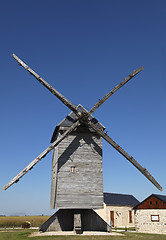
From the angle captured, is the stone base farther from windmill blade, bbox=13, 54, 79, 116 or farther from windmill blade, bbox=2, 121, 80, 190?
windmill blade, bbox=13, 54, 79, 116

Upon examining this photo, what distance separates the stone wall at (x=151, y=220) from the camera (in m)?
23.1

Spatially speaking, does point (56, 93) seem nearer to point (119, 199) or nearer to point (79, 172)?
point (79, 172)

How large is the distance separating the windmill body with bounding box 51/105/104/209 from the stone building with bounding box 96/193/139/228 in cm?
1560

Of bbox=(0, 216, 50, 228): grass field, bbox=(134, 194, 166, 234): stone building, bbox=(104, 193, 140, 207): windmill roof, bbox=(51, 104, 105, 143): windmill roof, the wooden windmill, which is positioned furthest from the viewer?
bbox=(104, 193, 140, 207): windmill roof

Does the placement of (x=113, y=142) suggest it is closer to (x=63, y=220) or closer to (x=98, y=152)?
(x=98, y=152)

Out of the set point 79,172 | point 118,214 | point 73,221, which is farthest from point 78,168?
point 118,214

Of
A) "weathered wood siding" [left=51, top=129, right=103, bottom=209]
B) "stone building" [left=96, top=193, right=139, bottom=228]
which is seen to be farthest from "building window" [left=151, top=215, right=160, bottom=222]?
"weathered wood siding" [left=51, top=129, right=103, bottom=209]

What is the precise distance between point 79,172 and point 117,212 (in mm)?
17880

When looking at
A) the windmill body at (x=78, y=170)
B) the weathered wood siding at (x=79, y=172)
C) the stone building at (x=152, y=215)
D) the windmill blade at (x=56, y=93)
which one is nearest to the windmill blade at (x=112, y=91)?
the windmill body at (x=78, y=170)

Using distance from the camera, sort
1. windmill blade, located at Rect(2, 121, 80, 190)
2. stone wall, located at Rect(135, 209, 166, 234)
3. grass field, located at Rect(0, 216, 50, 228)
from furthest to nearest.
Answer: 1. grass field, located at Rect(0, 216, 50, 228)
2. stone wall, located at Rect(135, 209, 166, 234)
3. windmill blade, located at Rect(2, 121, 80, 190)

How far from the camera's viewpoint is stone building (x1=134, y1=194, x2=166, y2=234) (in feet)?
76.1

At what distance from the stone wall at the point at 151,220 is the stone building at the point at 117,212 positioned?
685 centimetres

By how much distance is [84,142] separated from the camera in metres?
17.9

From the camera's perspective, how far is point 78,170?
56.4 ft
